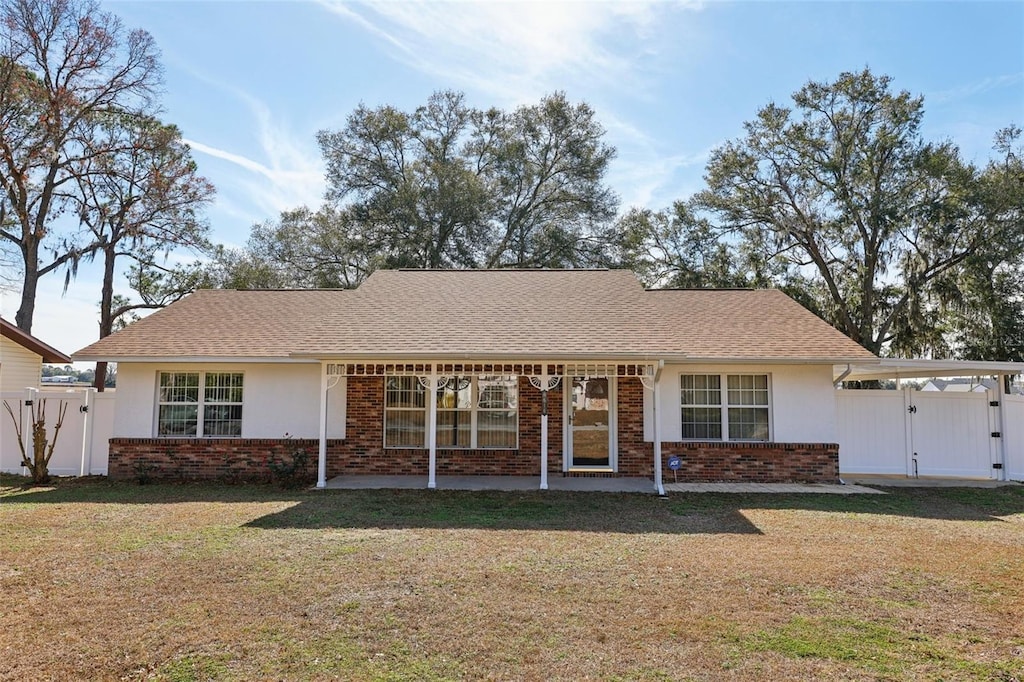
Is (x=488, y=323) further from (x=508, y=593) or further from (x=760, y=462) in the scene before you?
(x=508, y=593)

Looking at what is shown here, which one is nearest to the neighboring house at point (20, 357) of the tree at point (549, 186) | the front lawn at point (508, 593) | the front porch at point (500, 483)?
the front lawn at point (508, 593)

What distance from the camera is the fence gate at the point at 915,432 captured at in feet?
42.7

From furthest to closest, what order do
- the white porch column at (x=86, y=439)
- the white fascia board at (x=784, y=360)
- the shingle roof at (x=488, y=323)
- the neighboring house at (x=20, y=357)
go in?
the neighboring house at (x=20, y=357)
the white porch column at (x=86, y=439)
the white fascia board at (x=784, y=360)
the shingle roof at (x=488, y=323)

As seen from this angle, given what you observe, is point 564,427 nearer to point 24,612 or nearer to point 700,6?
point 700,6

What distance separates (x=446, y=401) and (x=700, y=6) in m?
8.66

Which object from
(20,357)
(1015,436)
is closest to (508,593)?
(1015,436)

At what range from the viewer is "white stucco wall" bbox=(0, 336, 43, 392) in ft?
55.0

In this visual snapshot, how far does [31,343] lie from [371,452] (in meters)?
11.6

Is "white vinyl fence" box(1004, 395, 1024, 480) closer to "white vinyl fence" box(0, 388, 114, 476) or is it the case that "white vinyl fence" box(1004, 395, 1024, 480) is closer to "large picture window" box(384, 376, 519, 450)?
"large picture window" box(384, 376, 519, 450)

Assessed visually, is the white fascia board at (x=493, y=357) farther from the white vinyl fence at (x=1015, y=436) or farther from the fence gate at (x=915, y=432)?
the white vinyl fence at (x=1015, y=436)

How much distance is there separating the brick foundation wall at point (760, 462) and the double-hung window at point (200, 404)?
346 inches

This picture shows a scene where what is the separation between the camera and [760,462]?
12398 mm

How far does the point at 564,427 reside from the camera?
505 inches

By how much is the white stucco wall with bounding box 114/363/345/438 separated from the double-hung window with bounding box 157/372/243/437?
0.15 meters
